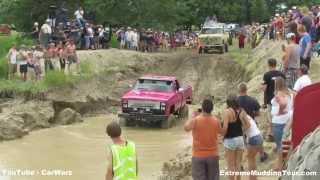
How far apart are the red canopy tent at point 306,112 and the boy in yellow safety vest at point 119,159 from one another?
2943 millimetres

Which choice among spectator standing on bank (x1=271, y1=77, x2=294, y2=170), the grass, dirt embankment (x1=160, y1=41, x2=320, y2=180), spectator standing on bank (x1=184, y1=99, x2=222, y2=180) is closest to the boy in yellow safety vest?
spectator standing on bank (x1=184, y1=99, x2=222, y2=180)

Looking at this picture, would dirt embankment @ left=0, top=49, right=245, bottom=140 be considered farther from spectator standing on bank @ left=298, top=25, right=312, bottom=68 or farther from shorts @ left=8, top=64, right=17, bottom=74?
spectator standing on bank @ left=298, top=25, right=312, bottom=68

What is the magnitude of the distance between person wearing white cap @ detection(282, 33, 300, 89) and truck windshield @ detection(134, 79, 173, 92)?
31.4ft

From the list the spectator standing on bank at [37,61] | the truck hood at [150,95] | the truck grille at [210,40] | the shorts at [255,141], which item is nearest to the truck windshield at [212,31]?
the truck grille at [210,40]

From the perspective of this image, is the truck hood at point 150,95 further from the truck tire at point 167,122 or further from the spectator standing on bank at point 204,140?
the spectator standing on bank at point 204,140

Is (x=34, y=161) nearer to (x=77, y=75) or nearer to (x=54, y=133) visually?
(x=54, y=133)

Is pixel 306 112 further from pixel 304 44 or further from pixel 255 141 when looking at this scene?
pixel 304 44

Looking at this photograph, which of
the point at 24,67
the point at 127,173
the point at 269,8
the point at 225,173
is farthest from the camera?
the point at 269,8

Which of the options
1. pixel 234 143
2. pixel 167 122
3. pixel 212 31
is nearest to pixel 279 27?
pixel 167 122

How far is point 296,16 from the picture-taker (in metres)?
23.5

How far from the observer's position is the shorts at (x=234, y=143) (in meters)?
10.2

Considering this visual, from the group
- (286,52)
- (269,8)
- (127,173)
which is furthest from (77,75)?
(269,8)

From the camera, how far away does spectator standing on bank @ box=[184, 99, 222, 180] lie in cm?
962

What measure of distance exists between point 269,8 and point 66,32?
4704 cm
